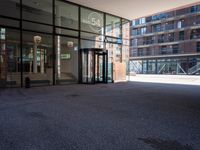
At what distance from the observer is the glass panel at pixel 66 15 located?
37.4 feet

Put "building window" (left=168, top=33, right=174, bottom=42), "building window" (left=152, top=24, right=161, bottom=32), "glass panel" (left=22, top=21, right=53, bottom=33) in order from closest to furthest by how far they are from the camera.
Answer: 1. "glass panel" (left=22, top=21, right=53, bottom=33)
2. "building window" (left=168, top=33, right=174, bottom=42)
3. "building window" (left=152, top=24, right=161, bottom=32)

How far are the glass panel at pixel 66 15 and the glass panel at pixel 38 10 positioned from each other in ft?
1.74

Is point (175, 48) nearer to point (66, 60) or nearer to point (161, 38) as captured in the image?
point (161, 38)

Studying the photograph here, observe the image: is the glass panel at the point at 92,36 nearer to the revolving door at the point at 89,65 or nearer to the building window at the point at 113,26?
the building window at the point at 113,26

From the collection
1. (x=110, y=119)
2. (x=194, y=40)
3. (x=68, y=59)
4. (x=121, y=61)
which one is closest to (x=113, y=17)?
(x=121, y=61)

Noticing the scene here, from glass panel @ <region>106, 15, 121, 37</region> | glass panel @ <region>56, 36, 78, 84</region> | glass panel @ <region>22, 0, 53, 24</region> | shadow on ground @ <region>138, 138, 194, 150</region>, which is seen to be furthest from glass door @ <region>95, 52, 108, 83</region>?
shadow on ground @ <region>138, 138, 194, 150</region>

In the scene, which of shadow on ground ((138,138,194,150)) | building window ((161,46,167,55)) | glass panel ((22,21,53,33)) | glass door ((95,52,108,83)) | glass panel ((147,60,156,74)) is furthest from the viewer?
glass panel ((147,60,156,74))

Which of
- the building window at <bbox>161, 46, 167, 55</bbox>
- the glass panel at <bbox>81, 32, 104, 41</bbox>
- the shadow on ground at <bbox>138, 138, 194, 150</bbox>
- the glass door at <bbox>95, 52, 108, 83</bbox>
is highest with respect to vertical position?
the building window at <bbox>161, 46, 167, 55</bbox>

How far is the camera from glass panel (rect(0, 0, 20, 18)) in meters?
9.34

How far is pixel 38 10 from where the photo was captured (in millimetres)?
11117

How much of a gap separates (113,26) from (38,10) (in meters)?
5.78

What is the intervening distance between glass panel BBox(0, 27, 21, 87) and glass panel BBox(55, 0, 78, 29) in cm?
272

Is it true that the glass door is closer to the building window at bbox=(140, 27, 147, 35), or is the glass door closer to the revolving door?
the revolving door

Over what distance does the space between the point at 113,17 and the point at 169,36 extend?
78.5 feet
